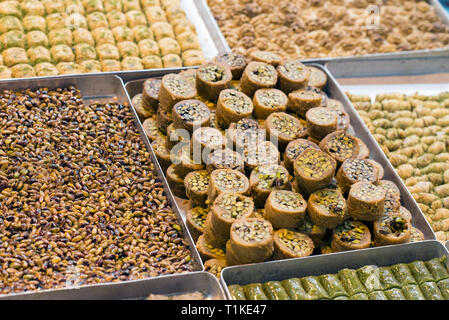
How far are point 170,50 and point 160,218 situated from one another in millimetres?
2228

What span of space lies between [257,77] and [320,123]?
27.1 inches

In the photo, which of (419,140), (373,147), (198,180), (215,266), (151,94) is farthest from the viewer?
(419,140)

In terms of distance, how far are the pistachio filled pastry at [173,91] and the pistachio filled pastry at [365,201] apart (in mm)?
1515

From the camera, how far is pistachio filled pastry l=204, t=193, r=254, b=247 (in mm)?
3363

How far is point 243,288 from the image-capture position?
3.35m

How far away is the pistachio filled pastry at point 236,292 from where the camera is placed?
10.7 ft

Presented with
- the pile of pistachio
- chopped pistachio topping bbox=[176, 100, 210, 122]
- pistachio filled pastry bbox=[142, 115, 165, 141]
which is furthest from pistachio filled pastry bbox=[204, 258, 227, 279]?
the pile of pistachio

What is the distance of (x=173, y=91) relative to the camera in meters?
4.14

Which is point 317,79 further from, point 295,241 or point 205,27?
point 295,241

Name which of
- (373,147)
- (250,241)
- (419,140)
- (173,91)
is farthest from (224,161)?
(419,140)

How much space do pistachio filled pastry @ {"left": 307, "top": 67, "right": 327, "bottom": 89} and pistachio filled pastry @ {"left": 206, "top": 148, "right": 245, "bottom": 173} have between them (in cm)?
150

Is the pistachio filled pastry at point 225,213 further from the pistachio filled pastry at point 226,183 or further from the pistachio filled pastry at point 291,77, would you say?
the pistachio filled pastry at point 291,77

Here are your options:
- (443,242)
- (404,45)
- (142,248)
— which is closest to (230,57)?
(142,248)
